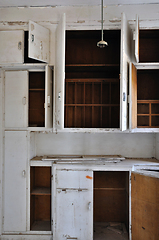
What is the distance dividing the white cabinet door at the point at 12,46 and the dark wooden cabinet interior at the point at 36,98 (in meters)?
0.38

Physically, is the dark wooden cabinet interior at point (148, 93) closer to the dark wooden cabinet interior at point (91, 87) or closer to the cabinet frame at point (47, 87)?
the dark wooden cabinet interior at point (91, 87)

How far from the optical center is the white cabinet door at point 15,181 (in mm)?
2445

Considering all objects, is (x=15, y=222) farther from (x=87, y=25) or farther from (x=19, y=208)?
(x=87, y=25)

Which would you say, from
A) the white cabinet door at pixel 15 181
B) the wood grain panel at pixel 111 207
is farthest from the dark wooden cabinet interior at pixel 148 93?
the white cabinet door at pixel 15 181

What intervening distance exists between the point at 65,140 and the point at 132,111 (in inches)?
43.6

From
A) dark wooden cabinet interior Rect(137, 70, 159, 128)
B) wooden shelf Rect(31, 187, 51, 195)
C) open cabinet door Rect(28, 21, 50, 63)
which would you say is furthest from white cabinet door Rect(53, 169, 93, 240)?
open cabinet door Rect(28, 21, 50, 63)

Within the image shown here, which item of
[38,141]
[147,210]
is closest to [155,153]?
[147,210]

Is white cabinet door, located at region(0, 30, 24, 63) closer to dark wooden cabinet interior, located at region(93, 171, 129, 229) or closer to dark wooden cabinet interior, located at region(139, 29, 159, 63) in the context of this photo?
dark wooden cabinet interior, located at region(139, 29, 159, 63)

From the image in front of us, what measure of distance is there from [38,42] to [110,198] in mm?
2362

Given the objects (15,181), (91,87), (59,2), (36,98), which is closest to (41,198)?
(15,181)

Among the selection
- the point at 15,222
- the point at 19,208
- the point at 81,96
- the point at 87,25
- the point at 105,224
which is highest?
the point at 87,25

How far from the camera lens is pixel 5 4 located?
2438mm

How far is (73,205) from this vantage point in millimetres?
2334

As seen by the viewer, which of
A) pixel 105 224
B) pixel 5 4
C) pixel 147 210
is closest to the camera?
pixel 147 210
